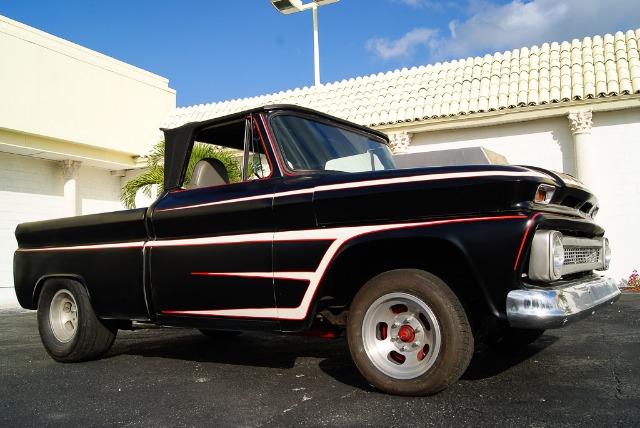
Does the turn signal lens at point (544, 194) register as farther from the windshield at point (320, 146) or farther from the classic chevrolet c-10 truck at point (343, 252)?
the windshield at point (320, 146)

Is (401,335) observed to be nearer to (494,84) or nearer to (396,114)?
(396,114)

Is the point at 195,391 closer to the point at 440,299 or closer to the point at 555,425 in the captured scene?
the point at 440,299

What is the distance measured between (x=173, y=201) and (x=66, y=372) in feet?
5.58

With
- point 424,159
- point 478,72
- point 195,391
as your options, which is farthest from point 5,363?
point 478,72

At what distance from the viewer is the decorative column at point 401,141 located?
42.9 ft

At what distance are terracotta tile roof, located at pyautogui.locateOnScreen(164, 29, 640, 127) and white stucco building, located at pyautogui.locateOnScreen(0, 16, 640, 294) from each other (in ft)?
0.10

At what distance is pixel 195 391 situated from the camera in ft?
12.8

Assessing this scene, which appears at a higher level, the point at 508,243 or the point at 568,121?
the point at 568,121

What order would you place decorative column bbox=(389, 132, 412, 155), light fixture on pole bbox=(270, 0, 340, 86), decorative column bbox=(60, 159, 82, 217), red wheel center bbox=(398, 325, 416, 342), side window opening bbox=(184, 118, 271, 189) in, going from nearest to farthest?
red wheel center bbox=(398, 325, 416, 342)
side window opening bbox=(184, 118, 271, 189)
decorative column bbox=(389, 132, 412, 155)
decorative column bbox=(60, 159, 82, 217)
light fixture on pole bbox=(270, 0, 340, 86)

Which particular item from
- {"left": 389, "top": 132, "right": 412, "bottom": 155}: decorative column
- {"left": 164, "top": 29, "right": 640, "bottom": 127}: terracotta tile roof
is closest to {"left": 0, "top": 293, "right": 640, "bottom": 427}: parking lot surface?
{"left": 164, "top": 29, "right": 640, "bottom": 127}: terracotta tile roof

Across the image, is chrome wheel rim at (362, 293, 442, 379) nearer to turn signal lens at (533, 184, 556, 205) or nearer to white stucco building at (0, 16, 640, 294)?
turn signal lens at (533, 184, 556, 205)

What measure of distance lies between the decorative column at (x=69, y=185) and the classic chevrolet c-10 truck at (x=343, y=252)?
11333 mm

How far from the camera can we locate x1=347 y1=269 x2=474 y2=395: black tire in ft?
10.7

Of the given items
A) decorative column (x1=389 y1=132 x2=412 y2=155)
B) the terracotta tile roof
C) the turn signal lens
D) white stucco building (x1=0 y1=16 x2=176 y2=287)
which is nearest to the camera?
the turn signal lens
